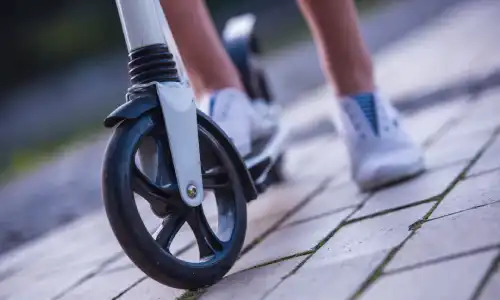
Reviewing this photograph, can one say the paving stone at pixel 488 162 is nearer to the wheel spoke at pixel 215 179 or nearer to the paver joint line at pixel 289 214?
the paver joint line at pixel 289 214

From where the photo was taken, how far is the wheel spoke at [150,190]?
1392 millimetres

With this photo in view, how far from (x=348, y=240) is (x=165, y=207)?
358 millimetres

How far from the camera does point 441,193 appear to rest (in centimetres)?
170

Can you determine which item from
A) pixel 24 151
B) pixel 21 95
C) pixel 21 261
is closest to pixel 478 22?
Answer: pixel 24 151

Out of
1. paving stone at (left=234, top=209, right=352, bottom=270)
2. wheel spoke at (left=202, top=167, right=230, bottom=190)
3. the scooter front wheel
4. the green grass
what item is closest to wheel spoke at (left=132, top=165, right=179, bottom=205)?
the scooter front wheel

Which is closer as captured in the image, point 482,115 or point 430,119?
point 482,115

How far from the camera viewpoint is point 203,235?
1.49 metres

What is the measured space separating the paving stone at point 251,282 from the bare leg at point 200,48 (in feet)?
2.04

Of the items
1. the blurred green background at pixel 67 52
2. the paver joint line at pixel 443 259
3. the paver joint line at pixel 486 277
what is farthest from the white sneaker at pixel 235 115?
the blurred green background at pixel 67 52

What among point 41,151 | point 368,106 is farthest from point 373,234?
point 41,151

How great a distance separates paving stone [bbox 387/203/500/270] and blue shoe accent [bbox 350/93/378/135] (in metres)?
0.59

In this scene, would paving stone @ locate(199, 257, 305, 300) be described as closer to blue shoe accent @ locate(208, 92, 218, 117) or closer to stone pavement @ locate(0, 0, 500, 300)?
stone pavement @ locate(0, 0, 500, 300)

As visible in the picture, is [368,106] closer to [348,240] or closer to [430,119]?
[348,240]

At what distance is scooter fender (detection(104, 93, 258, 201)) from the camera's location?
1.41 meters
